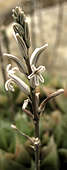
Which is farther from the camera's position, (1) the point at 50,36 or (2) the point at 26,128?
(1) the point at 50,36

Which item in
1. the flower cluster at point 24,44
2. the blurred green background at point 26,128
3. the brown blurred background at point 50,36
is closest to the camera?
the flower cluster at point 24,44

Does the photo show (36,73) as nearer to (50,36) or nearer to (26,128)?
(26,128)

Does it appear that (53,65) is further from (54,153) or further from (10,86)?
(10,86)

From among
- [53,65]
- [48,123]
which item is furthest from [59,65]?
[48,123]

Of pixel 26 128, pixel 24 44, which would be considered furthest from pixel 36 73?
pixel 26 128

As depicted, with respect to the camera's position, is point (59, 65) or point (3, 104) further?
point (59, 65)

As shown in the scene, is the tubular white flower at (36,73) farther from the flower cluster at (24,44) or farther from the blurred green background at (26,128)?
the blurred green background at (26,128)

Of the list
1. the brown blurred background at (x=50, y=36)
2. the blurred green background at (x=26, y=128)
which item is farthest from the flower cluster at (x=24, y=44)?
the brown blurred background at (x=50, y=36)

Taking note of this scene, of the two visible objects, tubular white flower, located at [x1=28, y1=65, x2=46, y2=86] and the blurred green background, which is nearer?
tubular white flower, located at [x1=28, y1=65, x2=46, y2=86]

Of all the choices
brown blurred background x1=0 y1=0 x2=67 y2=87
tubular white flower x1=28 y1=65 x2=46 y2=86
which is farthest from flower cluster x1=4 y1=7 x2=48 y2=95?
brown blurred background x1=0 y1=0 x2=67 y2=87

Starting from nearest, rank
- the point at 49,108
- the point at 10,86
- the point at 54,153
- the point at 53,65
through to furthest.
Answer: the point at 10,86
the point at 54,153
the point at 49,108
the point at 53,65

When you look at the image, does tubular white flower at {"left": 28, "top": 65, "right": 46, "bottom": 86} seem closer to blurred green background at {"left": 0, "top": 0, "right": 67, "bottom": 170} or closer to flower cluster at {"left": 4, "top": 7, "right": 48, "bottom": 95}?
flower cluster at {"left": 4, "top": 7, "right": 48, "bottom": 95}
